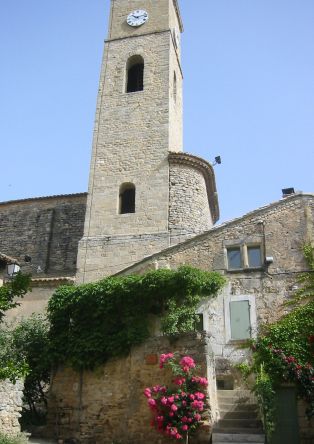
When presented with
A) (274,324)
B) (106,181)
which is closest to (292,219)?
(274,324)

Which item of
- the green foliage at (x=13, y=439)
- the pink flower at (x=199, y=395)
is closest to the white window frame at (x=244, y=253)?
the pink flower at (x=199, y=395)

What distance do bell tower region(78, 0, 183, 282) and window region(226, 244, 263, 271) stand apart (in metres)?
3.92

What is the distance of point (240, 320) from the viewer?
1364 cm

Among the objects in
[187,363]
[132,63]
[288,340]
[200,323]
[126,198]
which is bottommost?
[187,363]

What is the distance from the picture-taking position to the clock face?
2428 cm

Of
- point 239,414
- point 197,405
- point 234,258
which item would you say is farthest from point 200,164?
point 197,405

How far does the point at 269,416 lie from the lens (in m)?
10.7

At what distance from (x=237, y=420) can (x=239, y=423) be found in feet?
0.32

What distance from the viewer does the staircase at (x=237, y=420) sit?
1032 cm

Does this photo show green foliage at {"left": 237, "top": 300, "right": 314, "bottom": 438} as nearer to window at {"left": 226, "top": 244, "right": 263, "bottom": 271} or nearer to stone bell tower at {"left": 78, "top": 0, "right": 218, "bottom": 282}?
window at {"left": 226, "top": 244, "right": 263, "bottom": 271}

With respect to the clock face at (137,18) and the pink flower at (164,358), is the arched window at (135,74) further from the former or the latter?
the pink flower at (164,358)

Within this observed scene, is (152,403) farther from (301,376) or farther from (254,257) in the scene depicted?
(254,257)

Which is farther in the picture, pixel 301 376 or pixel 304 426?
pixel 301 376

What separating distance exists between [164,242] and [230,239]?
12.5 ft
